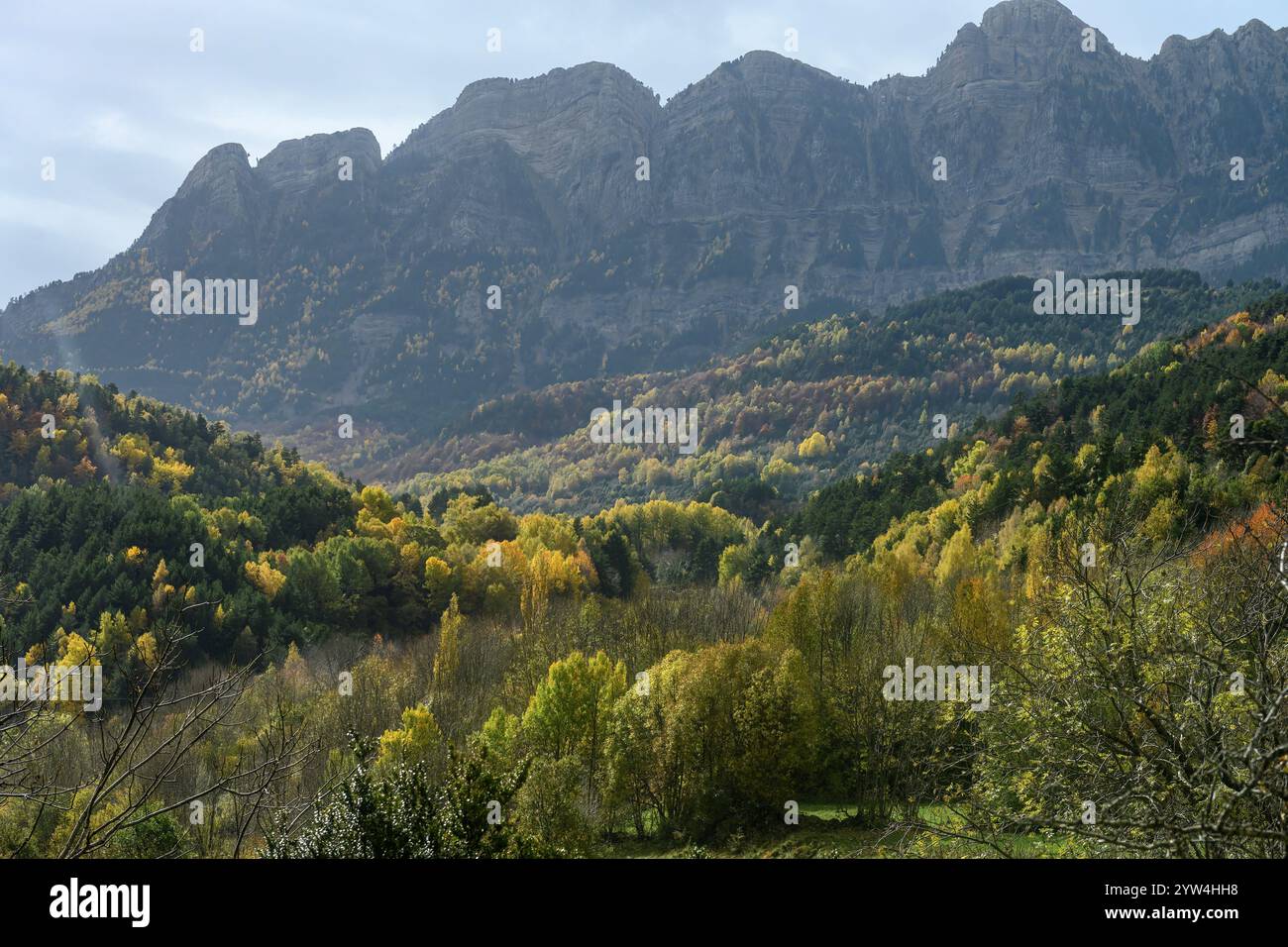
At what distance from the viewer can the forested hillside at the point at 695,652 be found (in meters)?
14.0

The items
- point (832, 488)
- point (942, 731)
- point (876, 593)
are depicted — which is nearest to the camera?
point (942, 731)

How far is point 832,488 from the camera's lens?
442 feet

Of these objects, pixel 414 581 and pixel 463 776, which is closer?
pixel 463 776

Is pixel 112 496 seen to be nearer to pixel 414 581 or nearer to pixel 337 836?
pixel 414 581

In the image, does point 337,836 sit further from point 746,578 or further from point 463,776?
point 746,578

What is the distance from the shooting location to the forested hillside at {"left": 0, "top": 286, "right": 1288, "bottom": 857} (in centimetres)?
1400

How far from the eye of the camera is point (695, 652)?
5625 centimetres

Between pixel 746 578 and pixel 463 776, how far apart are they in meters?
88.2

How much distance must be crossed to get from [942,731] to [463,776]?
2151 cm
